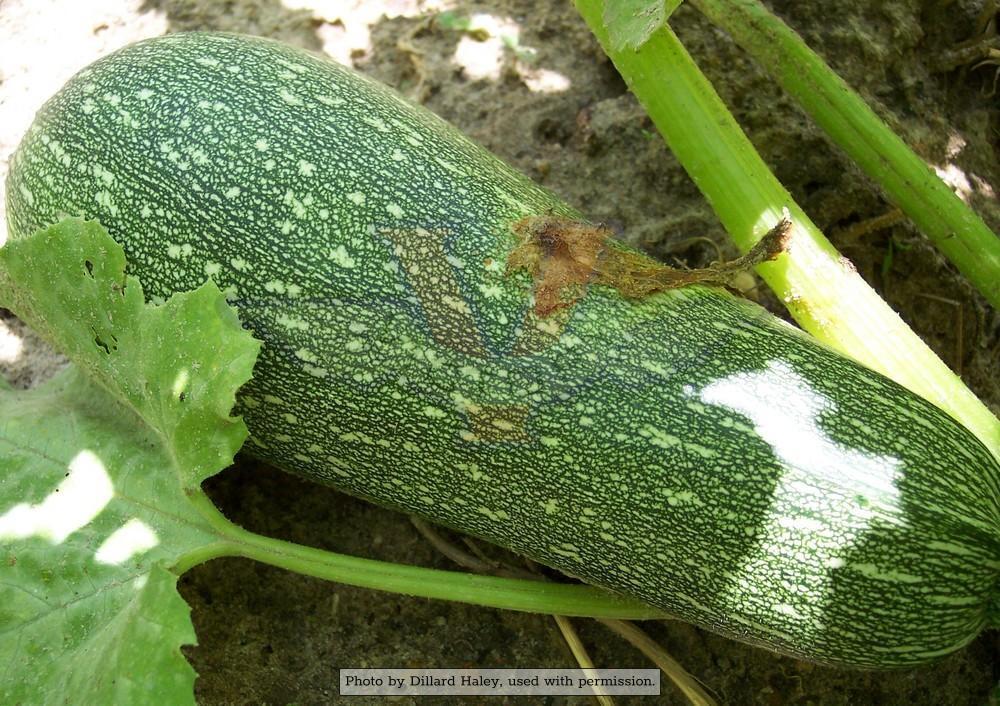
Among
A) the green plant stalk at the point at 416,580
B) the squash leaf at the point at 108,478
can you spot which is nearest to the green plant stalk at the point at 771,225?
the green plant stalk at the point at 416,580

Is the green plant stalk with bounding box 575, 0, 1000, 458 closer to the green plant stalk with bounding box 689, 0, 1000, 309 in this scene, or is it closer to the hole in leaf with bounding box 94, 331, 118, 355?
the green plant stalk with bounding box 689, 0, 1000, 309

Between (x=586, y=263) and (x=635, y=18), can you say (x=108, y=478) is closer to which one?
(x=586, y=263)

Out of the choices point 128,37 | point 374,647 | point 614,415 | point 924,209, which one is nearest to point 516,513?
point 614,415

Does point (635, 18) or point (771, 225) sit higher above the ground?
point (635, 18)

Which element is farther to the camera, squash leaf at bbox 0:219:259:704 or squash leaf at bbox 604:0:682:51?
squash leaf at bbox 604:0:682:51

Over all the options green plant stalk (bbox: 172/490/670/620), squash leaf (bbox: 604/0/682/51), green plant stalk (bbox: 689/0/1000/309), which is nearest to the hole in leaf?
green plant stalk (bbox: 172/490/670/620)

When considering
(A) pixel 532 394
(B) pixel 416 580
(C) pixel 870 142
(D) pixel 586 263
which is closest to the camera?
(A) pixel 532 394

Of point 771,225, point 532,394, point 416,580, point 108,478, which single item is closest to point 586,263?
point 532,394
